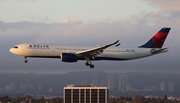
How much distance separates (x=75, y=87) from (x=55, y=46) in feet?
201

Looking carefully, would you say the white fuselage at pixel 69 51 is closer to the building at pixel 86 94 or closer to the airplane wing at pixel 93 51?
the airplane wing at pixel 93 51

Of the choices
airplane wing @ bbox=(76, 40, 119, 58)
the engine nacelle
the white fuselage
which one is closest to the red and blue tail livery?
the white fuselage

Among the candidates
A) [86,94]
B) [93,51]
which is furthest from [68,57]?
[86,94]

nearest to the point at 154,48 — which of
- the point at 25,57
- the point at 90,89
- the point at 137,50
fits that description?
the point at 137,50

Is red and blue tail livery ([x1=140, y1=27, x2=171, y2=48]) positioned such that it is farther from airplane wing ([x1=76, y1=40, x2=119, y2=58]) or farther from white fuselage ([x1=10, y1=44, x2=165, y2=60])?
airplane wing ([x1=76, y1=40, x2=119, y2=58])

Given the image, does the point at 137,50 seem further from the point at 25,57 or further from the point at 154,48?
the point at 25,57

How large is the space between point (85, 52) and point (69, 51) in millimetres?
2828

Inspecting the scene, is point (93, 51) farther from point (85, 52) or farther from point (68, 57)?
point (68, 57)

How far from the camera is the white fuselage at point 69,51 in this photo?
8556cm

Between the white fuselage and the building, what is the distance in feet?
177

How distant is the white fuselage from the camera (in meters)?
85.6

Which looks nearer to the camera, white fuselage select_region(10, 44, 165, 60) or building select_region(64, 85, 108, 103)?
white fuselage select_region(10, 44, 165, 60)

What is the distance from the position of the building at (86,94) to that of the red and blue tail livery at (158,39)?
49260mm

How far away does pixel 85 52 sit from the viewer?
8681cm
